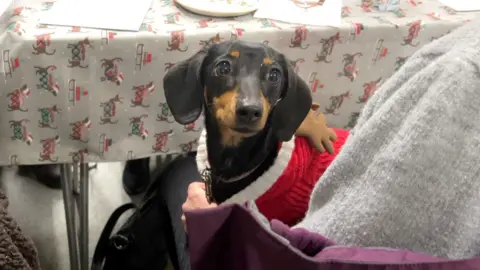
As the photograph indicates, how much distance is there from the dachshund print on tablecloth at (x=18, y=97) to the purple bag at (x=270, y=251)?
0.68m

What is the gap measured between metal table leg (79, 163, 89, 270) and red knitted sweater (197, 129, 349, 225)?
1.41 feet

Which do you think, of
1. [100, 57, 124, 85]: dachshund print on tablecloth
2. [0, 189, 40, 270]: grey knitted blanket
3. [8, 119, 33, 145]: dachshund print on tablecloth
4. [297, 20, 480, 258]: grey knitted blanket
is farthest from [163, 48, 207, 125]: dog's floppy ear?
[297, 20, 480, 258]: grey knitted blanket

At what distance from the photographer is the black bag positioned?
129 cm

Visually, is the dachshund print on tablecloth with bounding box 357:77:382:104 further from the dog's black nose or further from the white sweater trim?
the dog's black nose

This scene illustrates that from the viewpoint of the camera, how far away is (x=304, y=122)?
1.03 m

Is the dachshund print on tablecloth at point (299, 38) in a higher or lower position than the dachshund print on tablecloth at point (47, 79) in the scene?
higher

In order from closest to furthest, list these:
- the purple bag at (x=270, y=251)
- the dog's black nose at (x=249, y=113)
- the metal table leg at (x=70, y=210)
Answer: the purple bag at (x=270, y=251) → the dog's black nose at (x=249, y=113) → the metal table leg at (x=70, y=210)

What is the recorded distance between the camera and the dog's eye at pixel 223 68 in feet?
3.09

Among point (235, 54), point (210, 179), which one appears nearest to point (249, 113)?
point (235, 54)

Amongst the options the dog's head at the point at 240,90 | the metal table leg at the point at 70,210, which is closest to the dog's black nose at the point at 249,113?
the dog's head at the point at 240,90

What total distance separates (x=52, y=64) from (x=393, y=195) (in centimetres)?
77

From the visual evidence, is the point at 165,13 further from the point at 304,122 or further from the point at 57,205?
the point at 57,205

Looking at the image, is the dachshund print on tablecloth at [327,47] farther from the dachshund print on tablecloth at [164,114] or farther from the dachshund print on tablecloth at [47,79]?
the dachshund print on tablecloth at [47,79]

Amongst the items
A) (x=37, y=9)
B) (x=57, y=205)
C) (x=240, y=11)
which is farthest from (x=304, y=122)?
(x=57, y=205)
